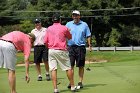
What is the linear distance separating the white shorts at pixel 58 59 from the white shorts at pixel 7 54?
62.7 inches

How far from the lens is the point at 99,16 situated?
6012 centimetres

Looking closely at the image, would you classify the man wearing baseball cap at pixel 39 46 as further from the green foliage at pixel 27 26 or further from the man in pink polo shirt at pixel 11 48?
the green foliage at pixel 27 26

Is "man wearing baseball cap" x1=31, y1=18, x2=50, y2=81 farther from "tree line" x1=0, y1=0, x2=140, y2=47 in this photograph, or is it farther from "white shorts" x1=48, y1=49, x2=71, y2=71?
"tree line" x1=0, y1=0, x2=140, y2=47

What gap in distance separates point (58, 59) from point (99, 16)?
49597mm

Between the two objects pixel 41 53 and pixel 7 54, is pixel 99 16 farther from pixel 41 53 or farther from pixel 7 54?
pixel 7 54

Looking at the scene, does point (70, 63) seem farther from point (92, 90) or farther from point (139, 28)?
point (139, 28)

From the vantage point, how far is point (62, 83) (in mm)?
12875

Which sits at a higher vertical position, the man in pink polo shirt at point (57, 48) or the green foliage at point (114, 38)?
the man in pink polo shirt at point (57, 48)

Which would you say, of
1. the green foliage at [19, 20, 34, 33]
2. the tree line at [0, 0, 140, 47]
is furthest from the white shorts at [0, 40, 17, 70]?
the green foliage at [19, 20, 34, 33]

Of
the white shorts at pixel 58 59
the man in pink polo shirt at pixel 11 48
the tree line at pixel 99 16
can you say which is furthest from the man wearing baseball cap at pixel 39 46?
the tree line at pixel 99 16

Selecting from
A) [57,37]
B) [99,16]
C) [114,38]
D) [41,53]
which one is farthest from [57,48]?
[114,38]

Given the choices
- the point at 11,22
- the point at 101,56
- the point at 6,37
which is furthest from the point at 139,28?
the point at 6,37

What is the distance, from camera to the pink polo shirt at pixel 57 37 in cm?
1083


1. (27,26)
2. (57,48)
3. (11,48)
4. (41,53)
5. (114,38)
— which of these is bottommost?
(114,38)
